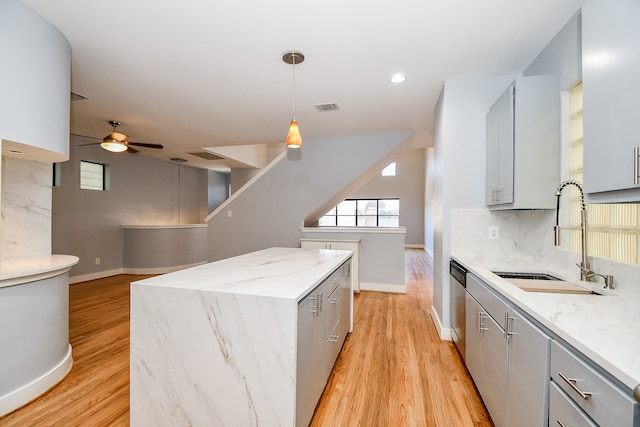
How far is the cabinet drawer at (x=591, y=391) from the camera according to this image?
28.2 inches

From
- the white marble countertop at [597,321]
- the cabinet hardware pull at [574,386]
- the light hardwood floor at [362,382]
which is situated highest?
the white marble countertop at [597,321]

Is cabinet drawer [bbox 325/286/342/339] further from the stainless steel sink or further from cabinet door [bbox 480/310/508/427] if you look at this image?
the stainless steel sink

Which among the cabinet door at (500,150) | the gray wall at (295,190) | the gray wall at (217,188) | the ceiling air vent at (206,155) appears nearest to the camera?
the cabinet door at (500,150)

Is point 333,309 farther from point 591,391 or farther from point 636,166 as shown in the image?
point 636,166

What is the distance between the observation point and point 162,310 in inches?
57.6

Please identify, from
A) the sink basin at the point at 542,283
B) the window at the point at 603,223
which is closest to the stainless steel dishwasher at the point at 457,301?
the sink basin at the point at 542,283

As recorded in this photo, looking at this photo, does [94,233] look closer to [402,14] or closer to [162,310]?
[162,310]

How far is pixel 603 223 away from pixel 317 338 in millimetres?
1797

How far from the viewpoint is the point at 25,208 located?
2428 mm

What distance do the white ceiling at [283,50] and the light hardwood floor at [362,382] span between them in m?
2.59

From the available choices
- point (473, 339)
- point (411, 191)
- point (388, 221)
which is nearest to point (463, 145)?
point (473, 339)

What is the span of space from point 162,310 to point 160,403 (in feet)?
1.69

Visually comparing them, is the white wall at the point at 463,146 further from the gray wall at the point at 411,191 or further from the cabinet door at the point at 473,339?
the gray wall at the point at 411,191

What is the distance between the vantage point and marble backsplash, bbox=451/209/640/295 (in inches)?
80.4
